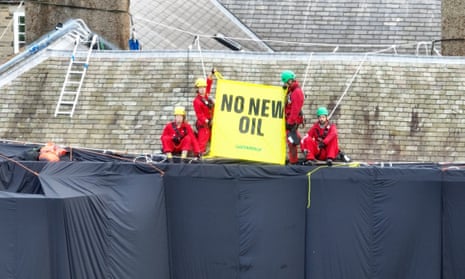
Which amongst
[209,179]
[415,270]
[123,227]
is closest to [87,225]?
[123,227]

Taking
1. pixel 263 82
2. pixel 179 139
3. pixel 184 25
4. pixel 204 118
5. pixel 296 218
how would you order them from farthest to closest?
pixel 184 25 → pixel 263 82 → pixel 204 118 → pixel 179 139 → pixel 296 218

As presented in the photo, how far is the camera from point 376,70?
22.0 metres

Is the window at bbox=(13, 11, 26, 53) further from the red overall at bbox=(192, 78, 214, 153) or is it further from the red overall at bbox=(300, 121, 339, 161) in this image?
the red overall at bbox=(300, 121, 339, 161)

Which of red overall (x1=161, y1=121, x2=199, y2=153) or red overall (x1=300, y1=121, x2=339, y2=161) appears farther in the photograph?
red overall (x1=161, y1=121, x2=199, y2=153)

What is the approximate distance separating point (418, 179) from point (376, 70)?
5.51 metres

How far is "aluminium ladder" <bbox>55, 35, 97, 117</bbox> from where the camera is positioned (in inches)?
856

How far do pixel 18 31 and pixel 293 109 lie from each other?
13937 mm

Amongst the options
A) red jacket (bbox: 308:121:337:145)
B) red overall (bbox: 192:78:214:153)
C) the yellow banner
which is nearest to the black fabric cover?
the yellow banner

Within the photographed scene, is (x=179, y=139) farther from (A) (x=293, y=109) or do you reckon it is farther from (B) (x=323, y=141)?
(B) (x=323, y=141)

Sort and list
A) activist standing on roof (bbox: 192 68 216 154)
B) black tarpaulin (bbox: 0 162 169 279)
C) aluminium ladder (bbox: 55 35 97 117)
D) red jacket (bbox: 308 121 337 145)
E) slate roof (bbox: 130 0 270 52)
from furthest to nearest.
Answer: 1. slate roof (bbox: 130 0 270 52)
2. aluminium ladder (bbox: 55 35 97 117)
3. activist standing on roof (bbox: 192 68 216 154)
4. red jacket (bbox: 308 121 337 145)
5. black tarpaulin (bbox: 0 162 169 279)

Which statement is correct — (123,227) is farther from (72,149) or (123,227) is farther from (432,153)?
(432,153)

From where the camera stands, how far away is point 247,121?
700 inches

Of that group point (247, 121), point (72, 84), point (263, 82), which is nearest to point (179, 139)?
point (247, 121)

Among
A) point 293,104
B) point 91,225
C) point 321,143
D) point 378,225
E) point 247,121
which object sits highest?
point 293,104
